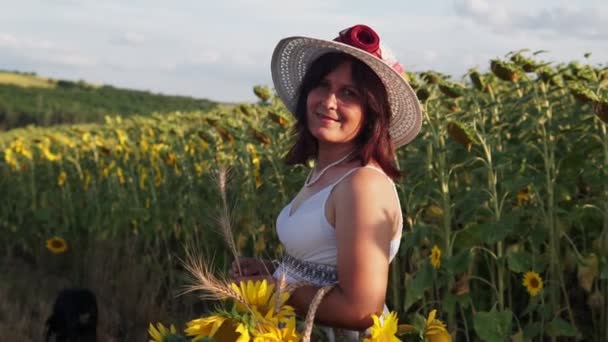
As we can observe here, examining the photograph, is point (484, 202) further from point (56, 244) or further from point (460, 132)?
point (56, 244)

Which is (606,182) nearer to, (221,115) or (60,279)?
(221,115)

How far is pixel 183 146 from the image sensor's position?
18.6ft

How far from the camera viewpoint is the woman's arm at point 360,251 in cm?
179

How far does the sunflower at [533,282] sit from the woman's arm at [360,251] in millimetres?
1434

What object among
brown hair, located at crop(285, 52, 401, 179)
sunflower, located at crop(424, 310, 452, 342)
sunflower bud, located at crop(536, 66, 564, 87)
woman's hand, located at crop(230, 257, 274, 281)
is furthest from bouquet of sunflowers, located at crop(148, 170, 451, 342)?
sunflower bud, located at crop(536, 66, 564, 87)

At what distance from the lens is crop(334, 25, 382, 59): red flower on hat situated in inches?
80.2

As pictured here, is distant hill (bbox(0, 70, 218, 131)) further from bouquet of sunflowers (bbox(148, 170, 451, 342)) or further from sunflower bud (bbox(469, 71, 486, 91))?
bouquet of sunflowers (bbox(148, 170, 451, 342))

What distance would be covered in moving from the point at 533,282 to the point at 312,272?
55.6 inches

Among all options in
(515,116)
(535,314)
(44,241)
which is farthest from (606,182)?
(44,241)

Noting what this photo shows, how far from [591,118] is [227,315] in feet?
6.81

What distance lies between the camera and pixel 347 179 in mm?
1866

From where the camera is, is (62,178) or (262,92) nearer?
(262,92)

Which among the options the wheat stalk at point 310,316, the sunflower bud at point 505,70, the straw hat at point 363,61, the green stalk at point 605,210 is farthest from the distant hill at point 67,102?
the wheat stalk at point 310,316

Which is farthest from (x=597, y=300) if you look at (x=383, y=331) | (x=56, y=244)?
(x=56, y=244)
